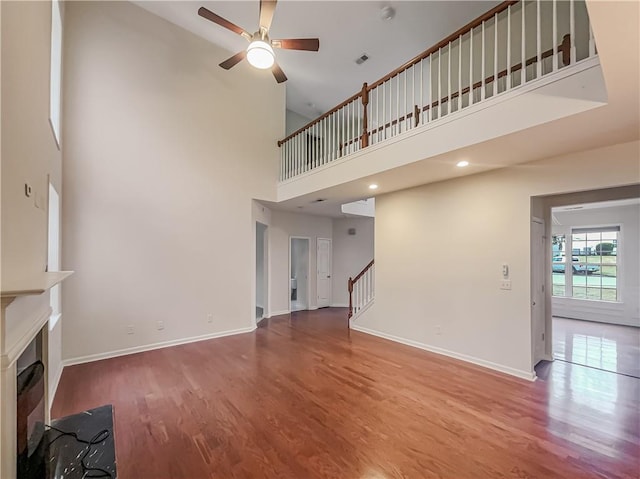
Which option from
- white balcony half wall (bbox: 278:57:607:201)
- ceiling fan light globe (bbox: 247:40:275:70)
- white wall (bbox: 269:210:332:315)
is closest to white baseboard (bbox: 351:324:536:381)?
white wall (bbox: 269:210:332:315)

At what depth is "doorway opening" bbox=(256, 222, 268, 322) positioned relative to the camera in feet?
22.9

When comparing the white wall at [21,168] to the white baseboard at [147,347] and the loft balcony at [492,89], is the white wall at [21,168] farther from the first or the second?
the loft balcony at [492,89]

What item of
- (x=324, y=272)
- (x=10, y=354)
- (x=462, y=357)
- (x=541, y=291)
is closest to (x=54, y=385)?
(x=10, y=354)

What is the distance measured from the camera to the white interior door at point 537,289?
3.58 m

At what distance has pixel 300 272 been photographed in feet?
26.9

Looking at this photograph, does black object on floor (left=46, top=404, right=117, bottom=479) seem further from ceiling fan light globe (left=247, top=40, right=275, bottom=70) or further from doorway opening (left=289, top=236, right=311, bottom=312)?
doorway opening (left=289, top=236, right=311, bottom=312)

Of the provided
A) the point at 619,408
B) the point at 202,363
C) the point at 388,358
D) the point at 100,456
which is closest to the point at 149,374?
the point at 202,363

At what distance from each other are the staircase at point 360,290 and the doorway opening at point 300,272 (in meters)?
2.10

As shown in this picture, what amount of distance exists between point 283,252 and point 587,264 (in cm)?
742

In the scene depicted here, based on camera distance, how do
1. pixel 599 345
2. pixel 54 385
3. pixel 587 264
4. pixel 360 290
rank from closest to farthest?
pixel 54 385
pixel 599 345
pixel 360 290
pixel 587 264

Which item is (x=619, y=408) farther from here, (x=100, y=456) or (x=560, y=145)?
(x=100, y=456)

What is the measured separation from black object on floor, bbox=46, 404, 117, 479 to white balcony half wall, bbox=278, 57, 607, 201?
3839mm

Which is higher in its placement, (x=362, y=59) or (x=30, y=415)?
(x=362, y=59)

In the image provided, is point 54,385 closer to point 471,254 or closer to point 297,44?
point 297,44
